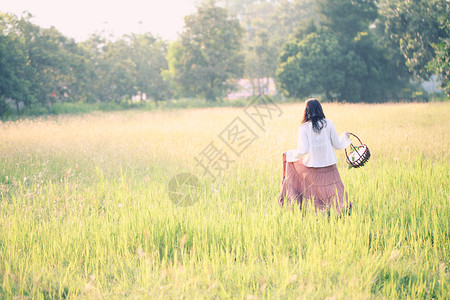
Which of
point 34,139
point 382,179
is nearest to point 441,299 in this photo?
point 382,179

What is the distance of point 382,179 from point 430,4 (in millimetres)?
23137

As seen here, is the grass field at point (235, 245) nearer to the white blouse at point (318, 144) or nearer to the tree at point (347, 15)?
the white blouse at point (318, 144)

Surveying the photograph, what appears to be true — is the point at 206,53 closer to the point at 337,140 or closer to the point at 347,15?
the point at 347,15

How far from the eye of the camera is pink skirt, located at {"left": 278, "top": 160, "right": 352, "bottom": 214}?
3.84 m

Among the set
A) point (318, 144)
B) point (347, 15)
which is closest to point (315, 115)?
point (318, 144)

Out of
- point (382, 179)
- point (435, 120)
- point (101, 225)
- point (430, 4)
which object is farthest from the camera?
point (430, 4)

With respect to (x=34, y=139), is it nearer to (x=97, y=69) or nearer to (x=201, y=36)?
(x=97, y=69)

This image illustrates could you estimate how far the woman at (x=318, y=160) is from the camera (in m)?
3.87

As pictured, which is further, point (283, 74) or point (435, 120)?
point (283, 74)

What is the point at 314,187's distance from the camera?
3.97m

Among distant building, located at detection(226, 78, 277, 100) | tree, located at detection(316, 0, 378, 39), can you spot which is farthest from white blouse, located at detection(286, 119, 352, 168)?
distant building, located at detection(226, 78, 277, 100)

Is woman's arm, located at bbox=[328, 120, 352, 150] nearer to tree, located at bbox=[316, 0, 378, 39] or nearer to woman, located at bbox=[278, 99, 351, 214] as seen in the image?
woman, located at bbox=[278, 99, 351, 214]

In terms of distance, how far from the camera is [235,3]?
8012 cm

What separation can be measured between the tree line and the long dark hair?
63.6ft
